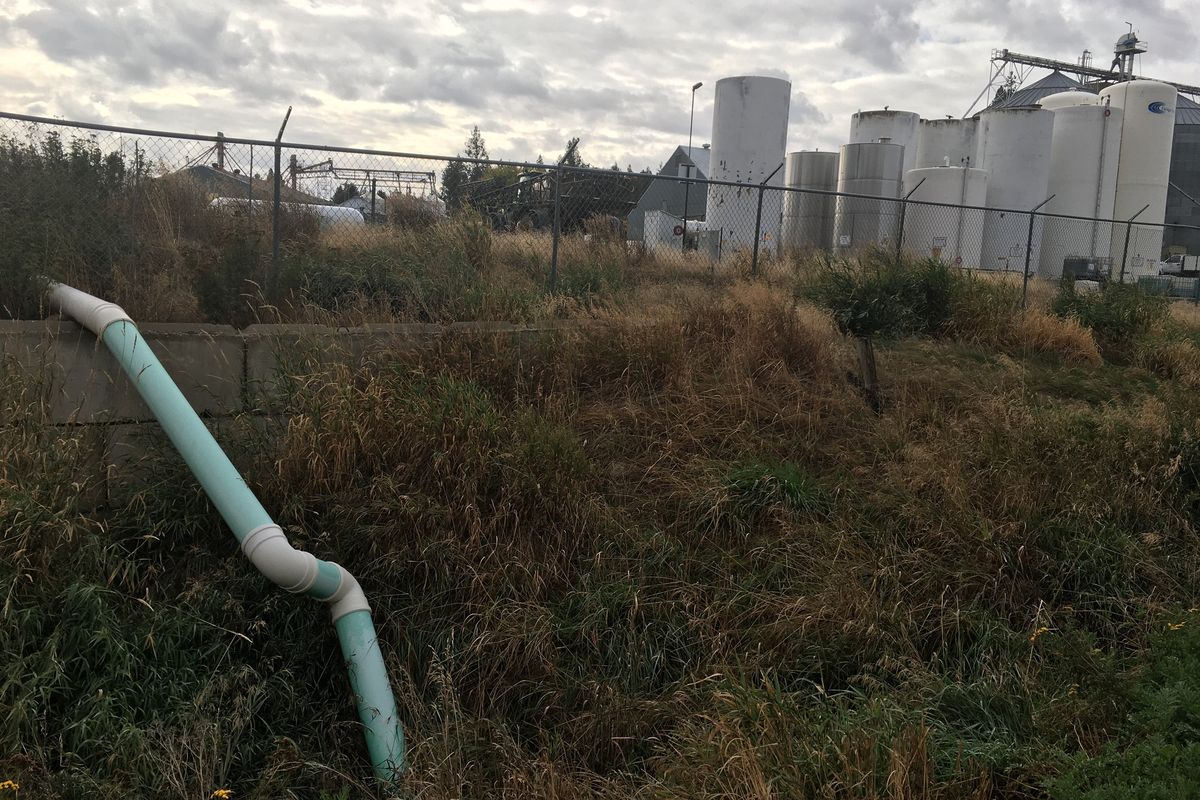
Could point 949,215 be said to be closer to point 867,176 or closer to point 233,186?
point 867,176

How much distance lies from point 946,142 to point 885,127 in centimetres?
202

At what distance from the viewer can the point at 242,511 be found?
13.3 feet

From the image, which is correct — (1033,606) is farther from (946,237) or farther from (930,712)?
(946,237)

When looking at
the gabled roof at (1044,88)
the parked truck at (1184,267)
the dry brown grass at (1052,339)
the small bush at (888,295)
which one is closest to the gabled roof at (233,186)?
the small bush at (888,295)

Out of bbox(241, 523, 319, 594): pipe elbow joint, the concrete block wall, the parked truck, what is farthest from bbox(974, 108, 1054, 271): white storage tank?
bbox(241, 523, 319, 594): pipe elbow joint

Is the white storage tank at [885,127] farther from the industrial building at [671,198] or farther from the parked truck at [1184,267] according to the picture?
the parked truck at [1184,267]

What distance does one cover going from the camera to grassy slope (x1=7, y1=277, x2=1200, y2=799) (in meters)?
3.37

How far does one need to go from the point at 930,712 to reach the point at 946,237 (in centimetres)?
1644

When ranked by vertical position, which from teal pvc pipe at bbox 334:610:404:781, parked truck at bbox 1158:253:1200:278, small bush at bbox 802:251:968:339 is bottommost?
teal pvc pipe at bbox 334:610:404:781

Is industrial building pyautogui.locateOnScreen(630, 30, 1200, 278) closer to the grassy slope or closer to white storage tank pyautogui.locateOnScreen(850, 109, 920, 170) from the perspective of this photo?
white storage tank pyautogui.locateOnScreen(850, 109, 920, 170)

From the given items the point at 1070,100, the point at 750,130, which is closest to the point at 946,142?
the point at 1070,100

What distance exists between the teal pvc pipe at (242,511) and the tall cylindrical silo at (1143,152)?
23362 millimetres

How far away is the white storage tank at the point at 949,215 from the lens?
18.0m

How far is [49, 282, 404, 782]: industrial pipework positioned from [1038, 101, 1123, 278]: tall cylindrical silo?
66.8ft
